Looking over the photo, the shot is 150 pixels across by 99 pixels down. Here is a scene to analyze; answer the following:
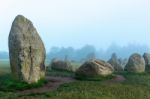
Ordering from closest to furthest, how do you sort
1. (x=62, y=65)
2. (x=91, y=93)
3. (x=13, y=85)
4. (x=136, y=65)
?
(x=91, y=93)
(x=13, y=85)
(x=62, y=65)
(x=136, y=65)

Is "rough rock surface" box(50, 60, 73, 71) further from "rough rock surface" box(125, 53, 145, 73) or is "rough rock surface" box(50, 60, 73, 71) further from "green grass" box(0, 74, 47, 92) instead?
"green grass" box(0, 74, 47, 92)

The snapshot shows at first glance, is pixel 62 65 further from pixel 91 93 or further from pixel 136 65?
pixel 91 93

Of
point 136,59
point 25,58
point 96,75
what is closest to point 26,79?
point 25,58

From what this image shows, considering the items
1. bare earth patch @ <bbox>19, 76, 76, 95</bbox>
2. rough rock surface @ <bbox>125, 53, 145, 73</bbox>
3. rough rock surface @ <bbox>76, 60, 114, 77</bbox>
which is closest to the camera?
bare earth patch @ <bbox>19, 76, 76, 95</bbox>

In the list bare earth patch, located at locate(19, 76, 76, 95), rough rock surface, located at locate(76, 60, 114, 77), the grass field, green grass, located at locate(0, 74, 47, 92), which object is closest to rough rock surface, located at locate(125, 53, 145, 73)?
rough rock surface, located at locate(76, 60, 114, 77)

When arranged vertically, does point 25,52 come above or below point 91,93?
above

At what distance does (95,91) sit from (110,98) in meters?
2.42

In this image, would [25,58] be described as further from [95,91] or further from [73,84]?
[95,91]

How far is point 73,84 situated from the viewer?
37.8 m

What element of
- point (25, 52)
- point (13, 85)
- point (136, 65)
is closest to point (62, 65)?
point (136, 65)

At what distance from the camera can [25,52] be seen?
37.9 metres

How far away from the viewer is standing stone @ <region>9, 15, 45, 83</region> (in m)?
37.5

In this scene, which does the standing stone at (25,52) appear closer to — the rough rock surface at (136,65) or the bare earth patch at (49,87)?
the bare earth patch at (49,87)

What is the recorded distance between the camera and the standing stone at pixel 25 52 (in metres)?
37.5
